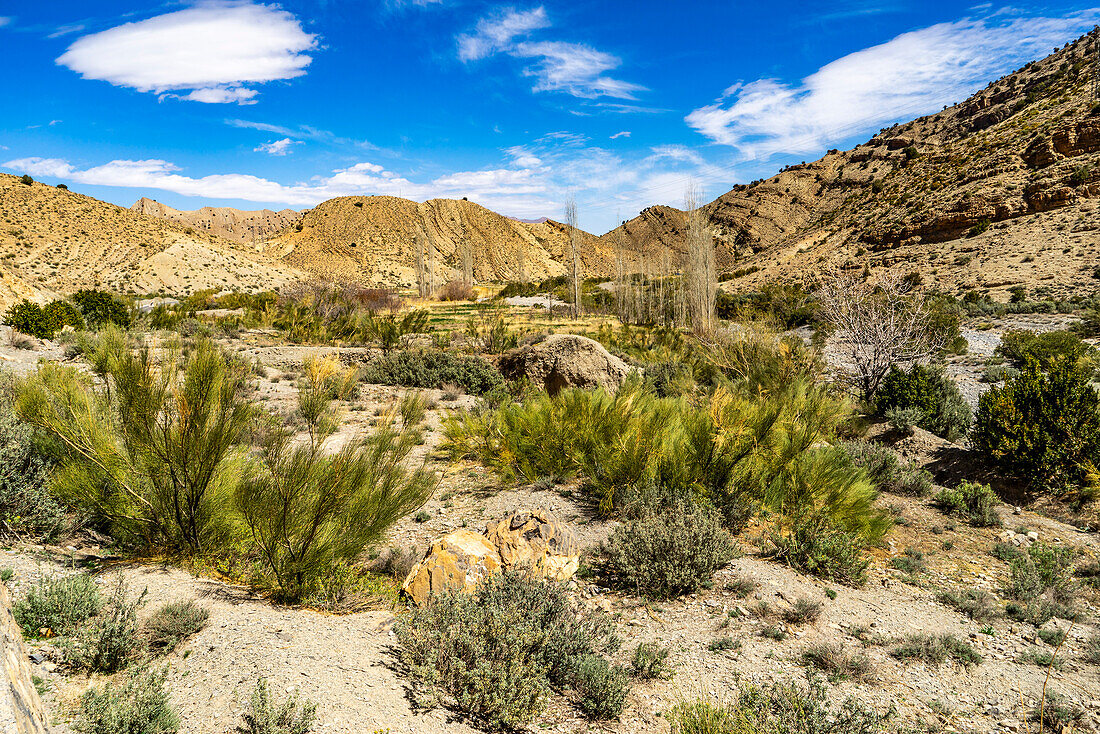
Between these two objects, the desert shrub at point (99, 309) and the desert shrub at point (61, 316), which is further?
the desert shrub at point (99, 309)

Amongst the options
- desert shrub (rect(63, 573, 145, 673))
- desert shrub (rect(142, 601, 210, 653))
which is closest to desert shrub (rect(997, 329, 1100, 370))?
desert shrub (rect(142, 601, 210, 653))

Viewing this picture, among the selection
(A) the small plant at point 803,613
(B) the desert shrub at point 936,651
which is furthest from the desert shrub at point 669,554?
(B) the desert shrub at point 936,651

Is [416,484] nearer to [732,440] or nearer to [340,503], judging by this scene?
[340,503]

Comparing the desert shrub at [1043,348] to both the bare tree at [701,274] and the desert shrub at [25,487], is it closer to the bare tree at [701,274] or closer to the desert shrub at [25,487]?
the bare tree at [701,274]

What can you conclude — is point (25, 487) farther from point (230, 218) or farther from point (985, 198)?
point (230, 218)

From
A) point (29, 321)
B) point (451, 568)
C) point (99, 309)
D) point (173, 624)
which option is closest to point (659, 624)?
point (451, 568)

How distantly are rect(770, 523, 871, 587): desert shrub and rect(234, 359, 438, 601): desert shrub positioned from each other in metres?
3.58

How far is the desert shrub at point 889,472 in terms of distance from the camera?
7.00 metres

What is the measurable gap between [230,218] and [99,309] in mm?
146685

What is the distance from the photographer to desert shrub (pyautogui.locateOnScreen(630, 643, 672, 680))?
3.34 meters

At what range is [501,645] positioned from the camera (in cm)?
310

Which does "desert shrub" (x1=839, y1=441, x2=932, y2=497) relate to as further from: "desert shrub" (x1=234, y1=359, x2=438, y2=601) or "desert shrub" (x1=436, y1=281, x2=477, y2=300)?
"desert shrub" (x1=436, y1=281, x2=477, y2=300)

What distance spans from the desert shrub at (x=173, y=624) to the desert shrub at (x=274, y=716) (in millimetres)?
780

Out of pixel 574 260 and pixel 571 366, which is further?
pixel 574 260
